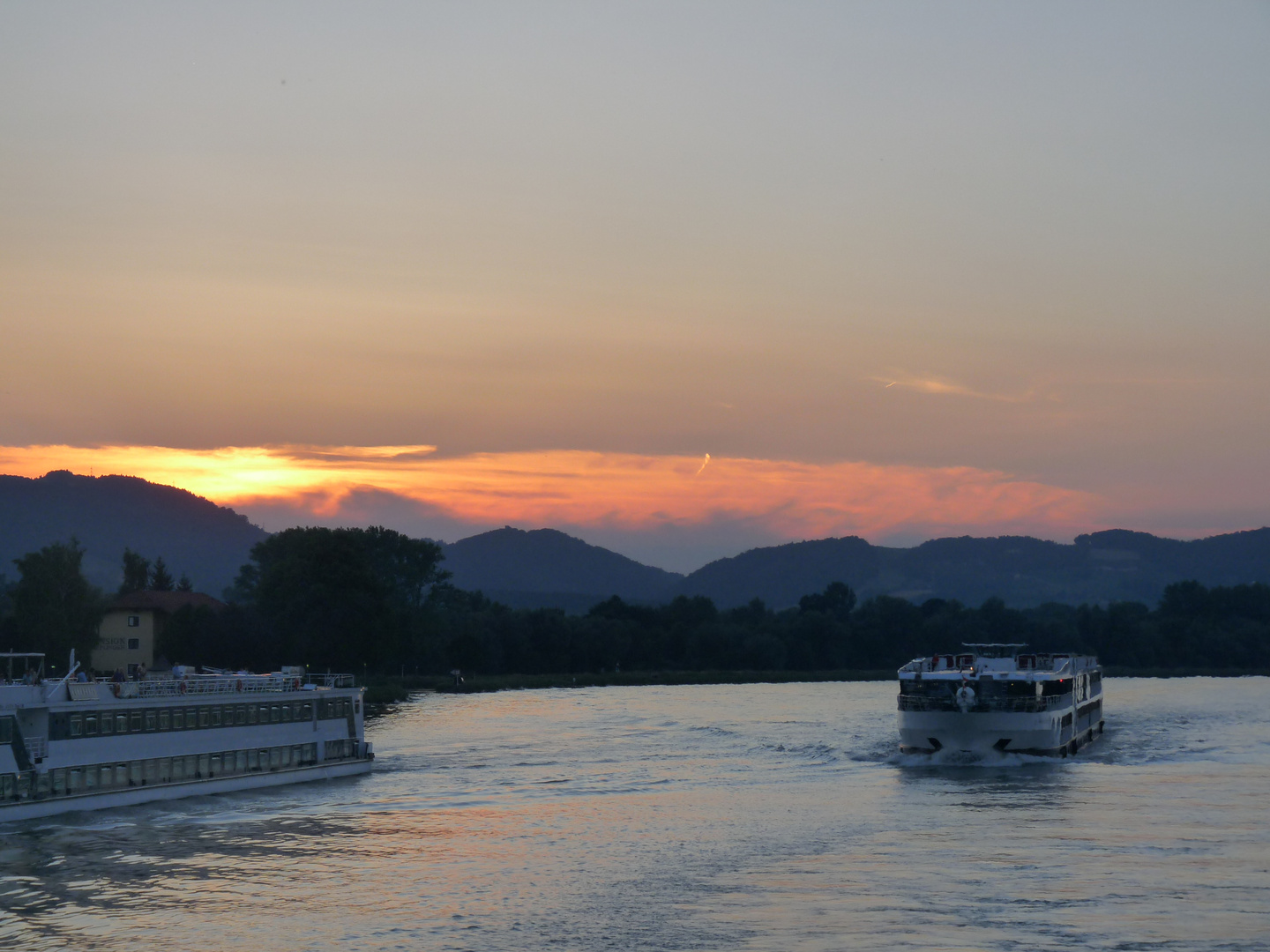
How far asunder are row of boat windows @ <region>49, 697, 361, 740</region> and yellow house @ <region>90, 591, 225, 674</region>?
8304 cm

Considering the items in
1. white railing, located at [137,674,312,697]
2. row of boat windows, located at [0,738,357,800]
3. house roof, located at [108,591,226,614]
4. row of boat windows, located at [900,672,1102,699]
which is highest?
house roof, located at [108,591,226,614]

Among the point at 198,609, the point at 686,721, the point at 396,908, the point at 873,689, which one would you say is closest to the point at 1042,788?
the point at 396,908

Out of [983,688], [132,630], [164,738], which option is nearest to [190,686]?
[164,738]

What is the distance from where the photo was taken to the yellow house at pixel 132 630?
508 feet

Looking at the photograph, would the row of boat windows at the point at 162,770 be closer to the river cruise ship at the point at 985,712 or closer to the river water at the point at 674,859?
the river water at the point at 674,859

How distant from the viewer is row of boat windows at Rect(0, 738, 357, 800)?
55594 mm

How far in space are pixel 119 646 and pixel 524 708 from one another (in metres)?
52.1

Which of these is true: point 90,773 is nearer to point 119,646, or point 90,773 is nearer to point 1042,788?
point 1042,788

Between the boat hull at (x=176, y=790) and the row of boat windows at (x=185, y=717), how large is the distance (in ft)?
8.15

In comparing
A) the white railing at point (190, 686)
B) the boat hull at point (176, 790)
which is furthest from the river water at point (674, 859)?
the white railing at point (190, 686)

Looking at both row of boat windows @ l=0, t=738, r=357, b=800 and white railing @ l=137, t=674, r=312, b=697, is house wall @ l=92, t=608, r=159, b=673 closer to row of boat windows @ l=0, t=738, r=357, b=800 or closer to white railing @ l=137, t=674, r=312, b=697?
white railing @ l=137, t=674, r=312, b=697

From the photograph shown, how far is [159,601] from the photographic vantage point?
16312 cm

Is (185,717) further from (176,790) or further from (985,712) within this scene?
(985,712)

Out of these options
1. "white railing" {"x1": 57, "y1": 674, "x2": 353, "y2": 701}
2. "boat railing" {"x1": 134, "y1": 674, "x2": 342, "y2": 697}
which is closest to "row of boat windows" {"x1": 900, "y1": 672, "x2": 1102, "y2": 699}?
"white railing" {"x1": 57, "y1": 674, "x2": 353, "y2": 701}
